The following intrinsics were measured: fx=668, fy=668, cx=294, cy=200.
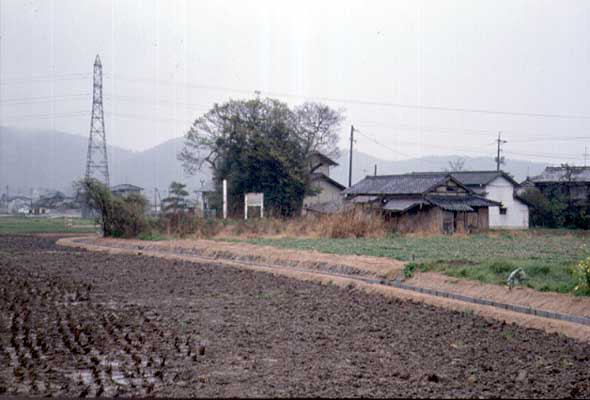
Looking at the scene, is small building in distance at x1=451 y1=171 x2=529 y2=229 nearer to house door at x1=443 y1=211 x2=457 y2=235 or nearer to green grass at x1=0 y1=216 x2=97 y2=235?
house door at x1=443 y1=211 x2=457 y2=235

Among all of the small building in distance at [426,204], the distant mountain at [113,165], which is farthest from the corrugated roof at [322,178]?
the distant mountain at [113,165]

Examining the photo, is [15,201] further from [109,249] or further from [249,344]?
[249,344]

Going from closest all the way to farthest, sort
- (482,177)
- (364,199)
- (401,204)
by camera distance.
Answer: (401,204), (364,199), (482,177)

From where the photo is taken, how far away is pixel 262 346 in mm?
8797

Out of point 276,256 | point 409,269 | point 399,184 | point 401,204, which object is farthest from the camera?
point 399,184

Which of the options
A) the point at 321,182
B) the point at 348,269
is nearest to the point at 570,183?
the point at 321,182

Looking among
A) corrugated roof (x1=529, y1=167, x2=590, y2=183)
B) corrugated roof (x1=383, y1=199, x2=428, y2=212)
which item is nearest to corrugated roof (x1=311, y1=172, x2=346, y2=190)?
corrugated roof (x1=383, y1=199, x2=428, y2=212)

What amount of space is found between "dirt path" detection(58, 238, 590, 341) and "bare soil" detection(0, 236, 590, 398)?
0.53m

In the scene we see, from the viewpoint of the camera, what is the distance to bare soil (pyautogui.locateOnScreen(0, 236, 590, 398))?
679cm

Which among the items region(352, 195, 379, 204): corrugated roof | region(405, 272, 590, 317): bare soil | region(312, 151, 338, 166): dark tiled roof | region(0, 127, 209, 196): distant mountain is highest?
region(0, 127, 209, 196): distant mountain

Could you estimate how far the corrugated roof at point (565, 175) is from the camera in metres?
48.9

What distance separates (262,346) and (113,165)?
584 ft

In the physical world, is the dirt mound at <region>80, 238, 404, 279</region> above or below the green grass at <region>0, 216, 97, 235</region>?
below

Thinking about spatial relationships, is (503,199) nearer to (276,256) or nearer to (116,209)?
(116,209)
